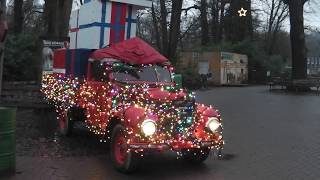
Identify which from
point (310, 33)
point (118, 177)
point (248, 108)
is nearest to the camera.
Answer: point (118, 177)

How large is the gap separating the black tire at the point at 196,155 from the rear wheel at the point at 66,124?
372 centimetres

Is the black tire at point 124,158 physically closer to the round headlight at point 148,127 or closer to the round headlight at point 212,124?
the round headlight at point 148,127

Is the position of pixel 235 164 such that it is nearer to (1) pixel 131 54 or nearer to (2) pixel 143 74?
(2) pixel 143 74

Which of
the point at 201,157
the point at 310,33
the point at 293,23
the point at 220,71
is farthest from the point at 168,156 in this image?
the point at 310,33

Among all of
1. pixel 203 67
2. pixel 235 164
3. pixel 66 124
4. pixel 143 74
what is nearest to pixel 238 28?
pixel 203 67

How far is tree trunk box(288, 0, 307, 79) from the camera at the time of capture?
37.7m

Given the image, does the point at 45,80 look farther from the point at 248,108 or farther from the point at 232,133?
the point at 248,108

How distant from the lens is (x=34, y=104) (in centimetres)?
1756

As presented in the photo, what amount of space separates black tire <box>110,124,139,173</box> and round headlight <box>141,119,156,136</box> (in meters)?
0.41

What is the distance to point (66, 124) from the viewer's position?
13.1 metres

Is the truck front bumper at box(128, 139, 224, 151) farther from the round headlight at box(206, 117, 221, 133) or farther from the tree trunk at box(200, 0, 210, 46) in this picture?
the tree trunk at box(200, 0, 210, 46)

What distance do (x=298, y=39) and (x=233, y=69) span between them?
1120 centimetres

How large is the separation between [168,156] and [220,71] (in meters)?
35.4

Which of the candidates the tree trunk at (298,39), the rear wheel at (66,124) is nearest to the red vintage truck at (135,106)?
the rear wheel at (66,124)
